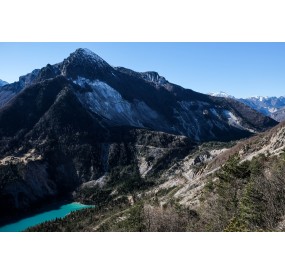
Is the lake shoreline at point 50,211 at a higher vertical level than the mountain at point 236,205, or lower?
lower

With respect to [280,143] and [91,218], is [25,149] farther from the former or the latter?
[280,143]

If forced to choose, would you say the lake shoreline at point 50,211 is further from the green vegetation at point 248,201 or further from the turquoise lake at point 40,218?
the green vegetation at point 248,201

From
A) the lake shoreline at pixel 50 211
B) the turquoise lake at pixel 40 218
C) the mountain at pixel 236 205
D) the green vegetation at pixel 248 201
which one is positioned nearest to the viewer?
the green vegetation at pixel 248 201

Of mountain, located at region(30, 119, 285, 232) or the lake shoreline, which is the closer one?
mountain, located at region(30, 119, 285, 232)


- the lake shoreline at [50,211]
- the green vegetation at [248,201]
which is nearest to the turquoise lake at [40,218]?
the lake shoreline at [50,211]

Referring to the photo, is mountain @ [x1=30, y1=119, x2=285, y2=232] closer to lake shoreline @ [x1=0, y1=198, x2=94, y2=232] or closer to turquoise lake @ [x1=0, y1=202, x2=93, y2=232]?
turquoise lake @ [x1=0, y1=202, x2=93, y2=232]

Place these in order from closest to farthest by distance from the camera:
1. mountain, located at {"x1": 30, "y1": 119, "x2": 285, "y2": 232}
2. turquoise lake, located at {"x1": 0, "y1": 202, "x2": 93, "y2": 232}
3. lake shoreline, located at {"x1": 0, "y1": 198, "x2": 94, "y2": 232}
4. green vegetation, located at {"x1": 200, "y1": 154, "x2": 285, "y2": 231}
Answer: green vegetation, located at {"x1": 200, "y1": 154, "x2": 285, "y2": 231} < mountain, located at {"x1": 30, "y1": 119, "x2": 285, "y2": 232} < turquoise lake, located at {"x1": 0, "y1": 202, "x2": 93, "y2": 232} < lake shoreline, located at {"x1": 0, "y1": 198, "x2": 94, "y2": 232}

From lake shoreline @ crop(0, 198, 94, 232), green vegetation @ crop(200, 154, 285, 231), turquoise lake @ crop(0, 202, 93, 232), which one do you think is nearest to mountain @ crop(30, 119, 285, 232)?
green vegetation @ crop(200, 154, 285, 231)

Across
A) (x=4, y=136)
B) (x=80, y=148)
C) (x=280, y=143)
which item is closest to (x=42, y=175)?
(x=80, y=148)
